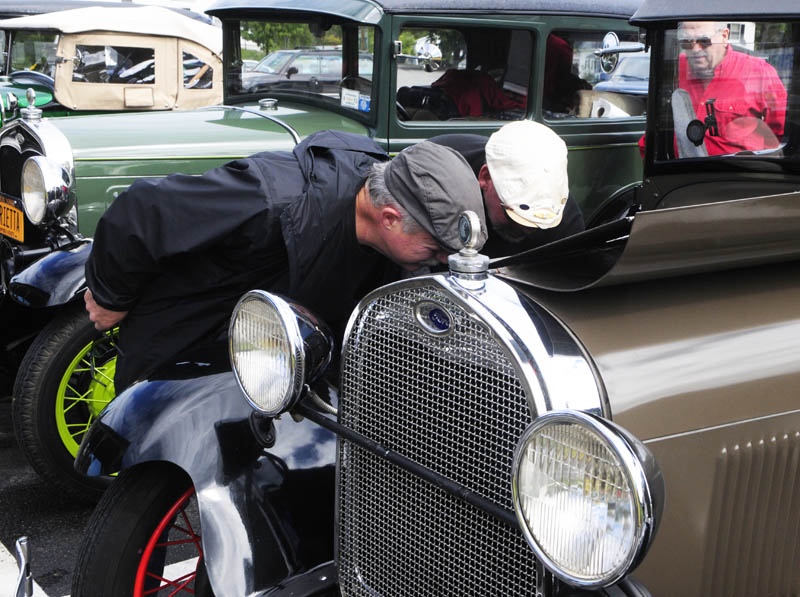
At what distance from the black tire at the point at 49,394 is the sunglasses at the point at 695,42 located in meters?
2.21

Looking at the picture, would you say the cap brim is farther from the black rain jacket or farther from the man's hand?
the man's hand

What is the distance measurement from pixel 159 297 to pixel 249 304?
614mm

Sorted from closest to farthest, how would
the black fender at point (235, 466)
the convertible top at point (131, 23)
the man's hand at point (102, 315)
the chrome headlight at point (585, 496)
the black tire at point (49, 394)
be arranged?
the chrome headlight at point (585, 496) < the black fender at point (235, 466) < the man's hand at point (102, 315) < the black tire at point (49, 394) < the convertible top at point (131, 23)

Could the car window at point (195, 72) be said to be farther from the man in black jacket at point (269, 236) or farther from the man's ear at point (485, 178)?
the man in black jacket at point (269, 236)

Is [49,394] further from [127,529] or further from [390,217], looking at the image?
[390,217]

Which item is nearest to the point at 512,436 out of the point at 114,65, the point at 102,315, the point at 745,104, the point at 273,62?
the point at 102,315

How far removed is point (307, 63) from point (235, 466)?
113 inches

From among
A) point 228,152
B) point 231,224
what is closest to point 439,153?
point 231,224

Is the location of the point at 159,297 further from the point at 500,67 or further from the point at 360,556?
the point at 500,67

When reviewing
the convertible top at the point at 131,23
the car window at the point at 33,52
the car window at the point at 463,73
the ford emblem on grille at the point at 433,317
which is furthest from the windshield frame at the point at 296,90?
the car window at the point at 33,52

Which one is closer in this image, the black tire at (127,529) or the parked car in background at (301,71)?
the black tire at (127,529)

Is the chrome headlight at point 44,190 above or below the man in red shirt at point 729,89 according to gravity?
below

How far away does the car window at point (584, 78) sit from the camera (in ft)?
13.6

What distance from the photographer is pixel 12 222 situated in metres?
3.72
